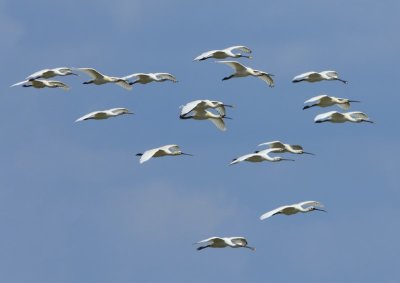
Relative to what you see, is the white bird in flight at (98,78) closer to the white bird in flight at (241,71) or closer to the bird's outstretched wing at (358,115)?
the white bird in flight at (241,71)

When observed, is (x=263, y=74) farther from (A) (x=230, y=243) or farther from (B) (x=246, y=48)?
(A) (x=230, y=243)

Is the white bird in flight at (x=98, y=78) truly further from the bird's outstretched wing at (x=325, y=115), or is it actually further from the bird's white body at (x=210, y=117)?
the bird's outstretched wing at (x=325, y=115)

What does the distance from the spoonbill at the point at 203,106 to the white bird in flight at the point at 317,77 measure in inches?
143

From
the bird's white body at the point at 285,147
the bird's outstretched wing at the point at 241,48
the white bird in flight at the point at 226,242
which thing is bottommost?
the white bird in flight at the point at 226,242

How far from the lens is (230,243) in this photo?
100438mm

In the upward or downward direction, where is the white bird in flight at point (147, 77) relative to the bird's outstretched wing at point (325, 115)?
upward

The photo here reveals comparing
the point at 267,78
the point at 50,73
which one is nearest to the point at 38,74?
the point at 50,73

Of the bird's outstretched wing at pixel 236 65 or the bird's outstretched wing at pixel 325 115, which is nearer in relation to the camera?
the bird's outstretched wing at pixel 325 115

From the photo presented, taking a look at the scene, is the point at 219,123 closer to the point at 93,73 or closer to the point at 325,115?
the point at 325,115

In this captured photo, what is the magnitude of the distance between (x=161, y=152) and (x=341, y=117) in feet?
29.6

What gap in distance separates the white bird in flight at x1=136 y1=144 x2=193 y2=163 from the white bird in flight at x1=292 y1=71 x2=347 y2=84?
607 centimetres

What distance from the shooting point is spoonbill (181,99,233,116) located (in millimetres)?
98938

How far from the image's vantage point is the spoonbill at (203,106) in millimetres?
98938

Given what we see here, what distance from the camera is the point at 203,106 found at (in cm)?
10369
